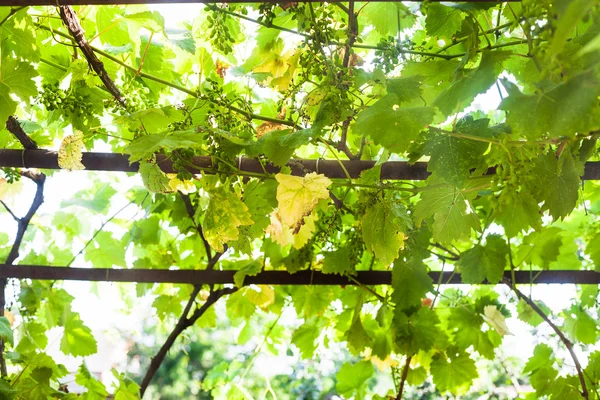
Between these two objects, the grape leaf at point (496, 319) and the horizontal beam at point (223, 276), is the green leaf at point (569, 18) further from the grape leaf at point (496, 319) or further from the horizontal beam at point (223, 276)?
the grape leaf at point (496, 319)

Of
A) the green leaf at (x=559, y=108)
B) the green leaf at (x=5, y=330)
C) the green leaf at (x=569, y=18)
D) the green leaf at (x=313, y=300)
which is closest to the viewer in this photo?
the green leaf at (x=569, y=18)

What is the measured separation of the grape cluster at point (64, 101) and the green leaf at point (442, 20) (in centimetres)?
78

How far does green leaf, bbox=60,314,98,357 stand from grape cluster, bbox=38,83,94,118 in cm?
80

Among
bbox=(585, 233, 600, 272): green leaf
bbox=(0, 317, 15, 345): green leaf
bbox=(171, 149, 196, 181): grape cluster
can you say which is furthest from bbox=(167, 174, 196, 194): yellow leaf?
bbox=(585, 233, 600, 272): green leaf

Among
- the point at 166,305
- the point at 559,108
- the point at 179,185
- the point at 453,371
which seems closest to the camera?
the point at 559,108

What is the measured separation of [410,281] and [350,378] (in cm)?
61

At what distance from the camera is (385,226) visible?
3.84ft

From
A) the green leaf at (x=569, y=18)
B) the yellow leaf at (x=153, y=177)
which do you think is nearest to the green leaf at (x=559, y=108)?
the green leaf at (x=569, y=18)

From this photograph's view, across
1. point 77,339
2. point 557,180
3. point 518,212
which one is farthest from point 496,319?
point 77,339

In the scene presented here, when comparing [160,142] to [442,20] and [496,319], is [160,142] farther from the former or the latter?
[496,319]

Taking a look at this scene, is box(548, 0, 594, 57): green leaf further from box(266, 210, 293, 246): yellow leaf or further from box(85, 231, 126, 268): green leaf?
box(85, 231, 126, 268): green leaf

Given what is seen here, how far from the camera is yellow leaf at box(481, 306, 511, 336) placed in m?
1.87

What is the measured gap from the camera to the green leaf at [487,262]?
1.67 meters

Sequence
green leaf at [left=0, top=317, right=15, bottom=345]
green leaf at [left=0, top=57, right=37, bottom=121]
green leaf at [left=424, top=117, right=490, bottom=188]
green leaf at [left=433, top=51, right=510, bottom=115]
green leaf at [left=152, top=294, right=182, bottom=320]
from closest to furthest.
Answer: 1. green leaf at [left=433, top=51, right=510, bottom=115]
2. green leaf at [left=424, top=117, right=490, bottom=188]
3. green leaf at [left=0, top=57, right=37, bottom=121]
4. green leaf at [left=0, top=317, right=15, bottom=345]
5. green leaf at [left=152, top=294, right=182, bottom=320]
